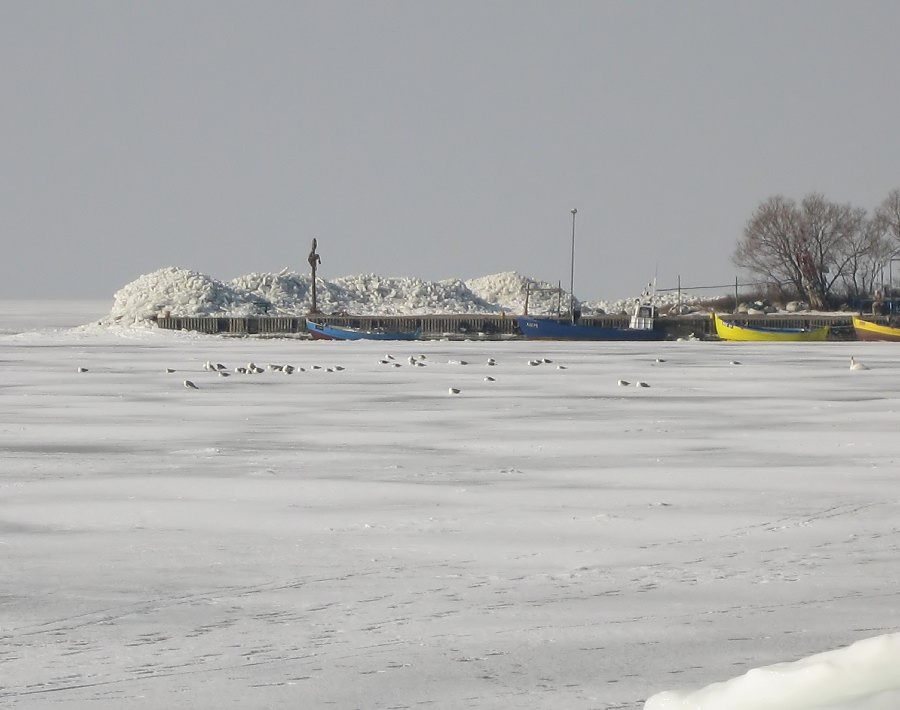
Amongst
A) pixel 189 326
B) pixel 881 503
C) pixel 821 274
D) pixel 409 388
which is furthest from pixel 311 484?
pixel 821 274

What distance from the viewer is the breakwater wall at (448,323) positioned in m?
62.9

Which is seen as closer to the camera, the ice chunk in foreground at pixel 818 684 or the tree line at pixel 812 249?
the ice chunk in foreground at pixel 818 684

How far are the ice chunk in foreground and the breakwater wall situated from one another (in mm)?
57588

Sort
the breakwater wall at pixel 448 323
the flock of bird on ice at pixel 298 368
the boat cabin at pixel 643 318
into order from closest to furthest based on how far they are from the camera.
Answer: the flock of bird on ice at pixel 298 368 → the boat cabin at pixel 643 318 → the breakwater wall at pixel 448 323

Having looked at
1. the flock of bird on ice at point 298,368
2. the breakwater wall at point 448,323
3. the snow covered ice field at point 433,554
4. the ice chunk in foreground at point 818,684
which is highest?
the breakwater wall at point 448,323

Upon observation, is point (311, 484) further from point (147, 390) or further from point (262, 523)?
point (147, 390)

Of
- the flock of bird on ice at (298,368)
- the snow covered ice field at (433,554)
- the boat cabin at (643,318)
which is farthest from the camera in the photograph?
the boat cabin at (643,318)

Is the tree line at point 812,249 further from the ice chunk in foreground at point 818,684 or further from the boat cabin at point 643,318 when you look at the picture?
the ice chunk in foreground at point 818,684

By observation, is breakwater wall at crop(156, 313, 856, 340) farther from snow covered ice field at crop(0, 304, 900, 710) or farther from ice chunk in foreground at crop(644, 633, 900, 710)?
ice chunk in foreground at crop(644, 633, 900, 710)

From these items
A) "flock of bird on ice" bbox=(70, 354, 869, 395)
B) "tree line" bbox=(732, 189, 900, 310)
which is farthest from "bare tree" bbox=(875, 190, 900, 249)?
"flock of bird on ice" bbox=(70, 354, 869, 395)

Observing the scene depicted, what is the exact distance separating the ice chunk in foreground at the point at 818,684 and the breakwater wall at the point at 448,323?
2267 inches

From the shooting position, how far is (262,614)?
614cm

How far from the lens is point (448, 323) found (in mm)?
64938

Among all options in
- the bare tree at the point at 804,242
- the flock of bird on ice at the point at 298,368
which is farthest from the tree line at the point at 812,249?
the flock of bird on ice at the point at 298,368
